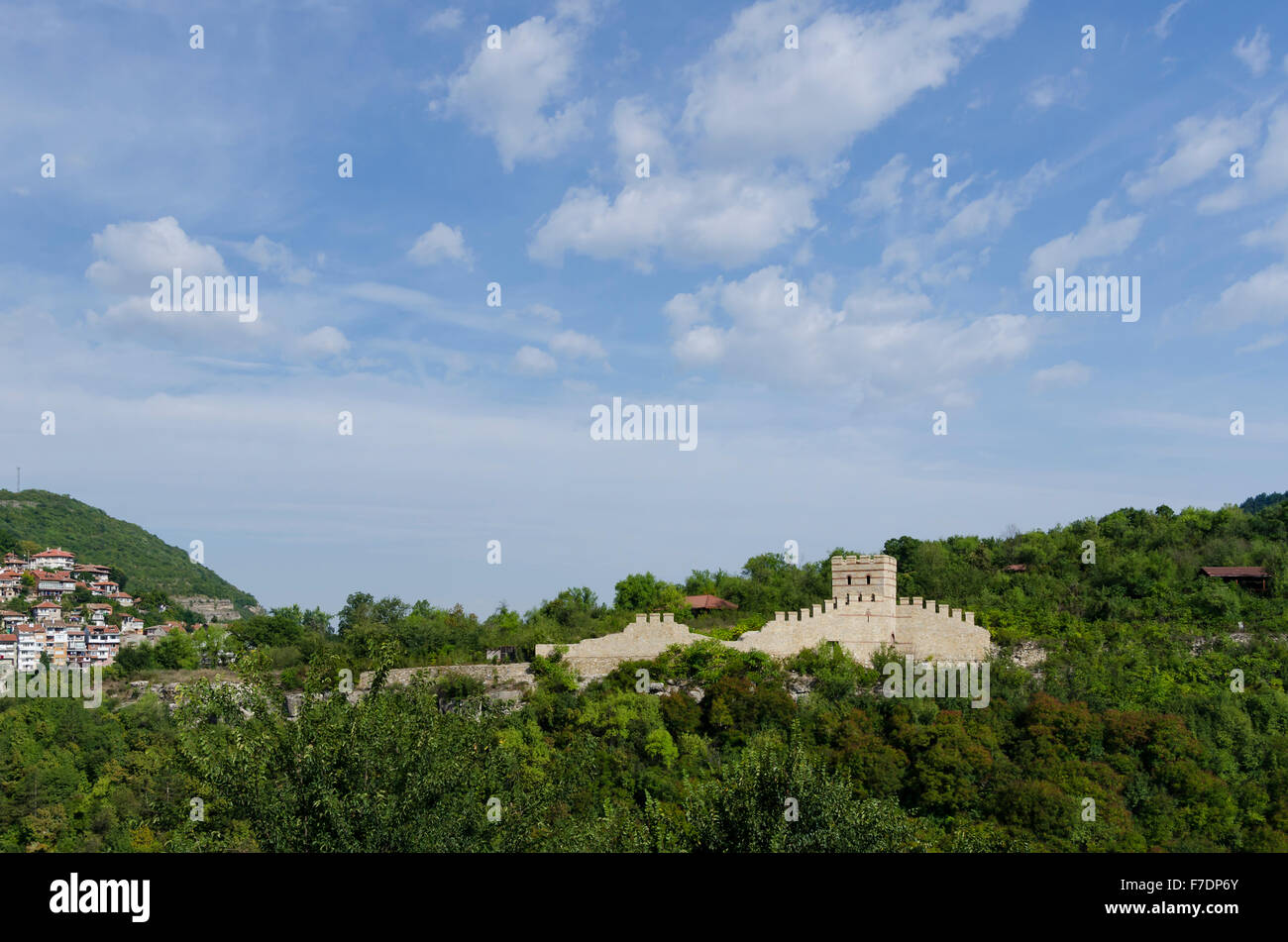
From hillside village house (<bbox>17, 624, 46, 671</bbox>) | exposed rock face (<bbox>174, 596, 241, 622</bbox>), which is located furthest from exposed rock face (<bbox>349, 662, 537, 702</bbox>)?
exposed rock face (<bbox>174, 596, 241, 622</bbox>)

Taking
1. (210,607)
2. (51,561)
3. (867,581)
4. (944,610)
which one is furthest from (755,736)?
(210,607)

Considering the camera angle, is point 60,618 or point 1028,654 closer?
point 1028,654

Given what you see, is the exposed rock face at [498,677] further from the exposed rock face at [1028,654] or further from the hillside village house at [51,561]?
the hillside village house at [51,561]

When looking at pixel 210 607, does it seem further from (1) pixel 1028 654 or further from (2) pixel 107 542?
(1) pixel 1028 654

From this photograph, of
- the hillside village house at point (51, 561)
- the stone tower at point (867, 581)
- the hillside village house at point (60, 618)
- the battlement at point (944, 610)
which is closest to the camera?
the battlement at point (944, 610)

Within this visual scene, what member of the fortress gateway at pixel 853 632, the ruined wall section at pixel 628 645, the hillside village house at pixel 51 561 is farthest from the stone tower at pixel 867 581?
the hillside village house at pixel 51 561

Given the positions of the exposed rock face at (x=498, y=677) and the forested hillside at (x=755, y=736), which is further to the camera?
the exposed rock face at (x=498, y=677)
